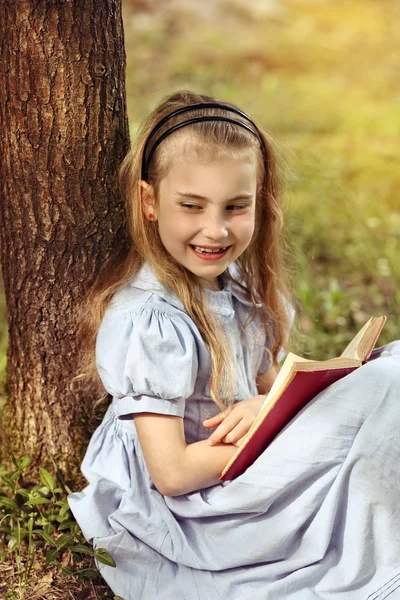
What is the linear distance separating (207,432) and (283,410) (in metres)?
0.29

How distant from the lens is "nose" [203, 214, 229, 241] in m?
1.72

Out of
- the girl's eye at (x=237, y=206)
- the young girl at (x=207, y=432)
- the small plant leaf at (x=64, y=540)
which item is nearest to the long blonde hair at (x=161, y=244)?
the young girl at (x=207, y=432)

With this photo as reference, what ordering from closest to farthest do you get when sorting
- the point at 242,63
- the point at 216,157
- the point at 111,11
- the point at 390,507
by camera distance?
the point at 390,507 < the point at 216,157 < the point at 111,11 < the point at 242,63

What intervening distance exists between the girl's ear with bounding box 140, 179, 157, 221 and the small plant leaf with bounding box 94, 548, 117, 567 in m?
0.74

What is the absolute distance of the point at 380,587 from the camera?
5.24ft

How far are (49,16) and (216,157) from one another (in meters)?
0.49

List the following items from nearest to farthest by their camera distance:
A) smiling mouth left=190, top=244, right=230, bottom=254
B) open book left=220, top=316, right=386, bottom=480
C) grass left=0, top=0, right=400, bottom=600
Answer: open book left=220, top=316, right=386, bottom=480 < smiling mouth left=190, top=244, right=230, bottom=254 < grass left=0, top=0, right=400, bottom=600

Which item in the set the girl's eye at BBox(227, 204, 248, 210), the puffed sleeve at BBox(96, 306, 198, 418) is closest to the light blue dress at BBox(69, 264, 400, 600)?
the puffed sleeve at BBox(96, 306, 198, 418)

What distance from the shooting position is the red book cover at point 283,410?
158 cm

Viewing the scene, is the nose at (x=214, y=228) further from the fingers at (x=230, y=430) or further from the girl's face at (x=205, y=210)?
the fingers at (x=230, y=430)

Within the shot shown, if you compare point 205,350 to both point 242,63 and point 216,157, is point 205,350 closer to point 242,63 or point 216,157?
point 216,157

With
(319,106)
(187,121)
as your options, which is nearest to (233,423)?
(187,121)

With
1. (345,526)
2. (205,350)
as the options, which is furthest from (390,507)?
(205,350)

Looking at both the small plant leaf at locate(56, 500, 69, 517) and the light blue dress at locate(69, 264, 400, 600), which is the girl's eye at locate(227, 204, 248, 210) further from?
the small plant leaf at locate(56, 500, 69, 517)
